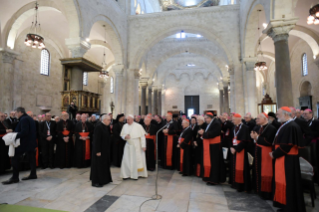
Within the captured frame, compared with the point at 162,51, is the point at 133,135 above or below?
below

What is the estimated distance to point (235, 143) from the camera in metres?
4.67

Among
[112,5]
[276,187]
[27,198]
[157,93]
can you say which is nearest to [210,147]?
[276,187]

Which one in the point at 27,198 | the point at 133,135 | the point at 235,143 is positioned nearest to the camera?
the point at 27,198

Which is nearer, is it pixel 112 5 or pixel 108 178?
pixel 108 178

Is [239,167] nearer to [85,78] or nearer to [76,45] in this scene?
[76,45]

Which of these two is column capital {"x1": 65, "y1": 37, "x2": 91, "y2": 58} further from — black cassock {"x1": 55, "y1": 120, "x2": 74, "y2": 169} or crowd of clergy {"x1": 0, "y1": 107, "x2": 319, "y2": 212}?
black cassock {"x1": 55, "y1": 120, "x2": 74, "y2": 169}

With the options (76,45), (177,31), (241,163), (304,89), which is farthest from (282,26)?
(304,89)

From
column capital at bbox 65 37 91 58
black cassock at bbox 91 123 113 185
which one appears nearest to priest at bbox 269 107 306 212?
black cassock at bbox 91 123 113 185

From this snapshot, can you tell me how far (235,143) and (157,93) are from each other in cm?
2252

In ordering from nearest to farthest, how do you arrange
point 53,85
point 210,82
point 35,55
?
point 35,55, point 53,85, point 210,82

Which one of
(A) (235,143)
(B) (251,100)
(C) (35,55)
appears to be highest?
(C) (35,55)

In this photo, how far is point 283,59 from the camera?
7.64m

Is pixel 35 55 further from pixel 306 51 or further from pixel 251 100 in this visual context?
pixel 306 51

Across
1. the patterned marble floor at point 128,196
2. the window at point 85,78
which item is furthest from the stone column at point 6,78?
the patterned marble floor at point 128,196
